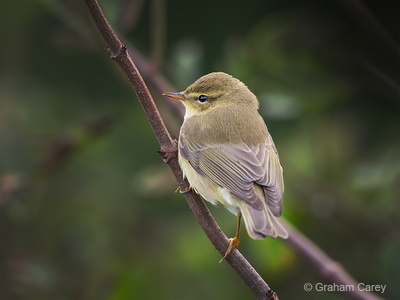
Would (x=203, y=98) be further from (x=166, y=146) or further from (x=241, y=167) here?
(x=166, y=146)

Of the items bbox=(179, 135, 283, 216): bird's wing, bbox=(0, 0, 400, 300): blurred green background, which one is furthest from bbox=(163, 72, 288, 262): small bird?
bbox=(0, 0, 400, 300): blurred green background

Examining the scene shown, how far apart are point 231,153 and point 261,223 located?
0.74 meters

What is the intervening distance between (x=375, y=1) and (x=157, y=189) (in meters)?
1.69

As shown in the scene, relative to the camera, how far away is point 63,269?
492 centimetres

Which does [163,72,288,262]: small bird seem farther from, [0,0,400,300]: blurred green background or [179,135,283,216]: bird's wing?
[0,0,400,300]: blurred green background

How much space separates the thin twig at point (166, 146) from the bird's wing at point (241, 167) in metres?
0.54

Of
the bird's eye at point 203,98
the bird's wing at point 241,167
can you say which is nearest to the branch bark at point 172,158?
the bird's wing at point 241,167

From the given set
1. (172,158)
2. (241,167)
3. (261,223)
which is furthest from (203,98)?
(172,158)

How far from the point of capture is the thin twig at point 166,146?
265 centimetres

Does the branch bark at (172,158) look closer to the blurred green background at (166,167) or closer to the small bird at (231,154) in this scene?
the small bird at (231,154)

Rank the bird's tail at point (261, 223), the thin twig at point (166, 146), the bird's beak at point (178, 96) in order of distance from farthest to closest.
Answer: the bird's beak at point (178, 96) < the bird's tail at point (261, 223) < the thin twig at point (166, 146)

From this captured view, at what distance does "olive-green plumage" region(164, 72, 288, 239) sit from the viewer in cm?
355

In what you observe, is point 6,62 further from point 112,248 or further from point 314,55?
point 314,55

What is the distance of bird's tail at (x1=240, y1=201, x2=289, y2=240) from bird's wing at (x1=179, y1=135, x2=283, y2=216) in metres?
0.05
